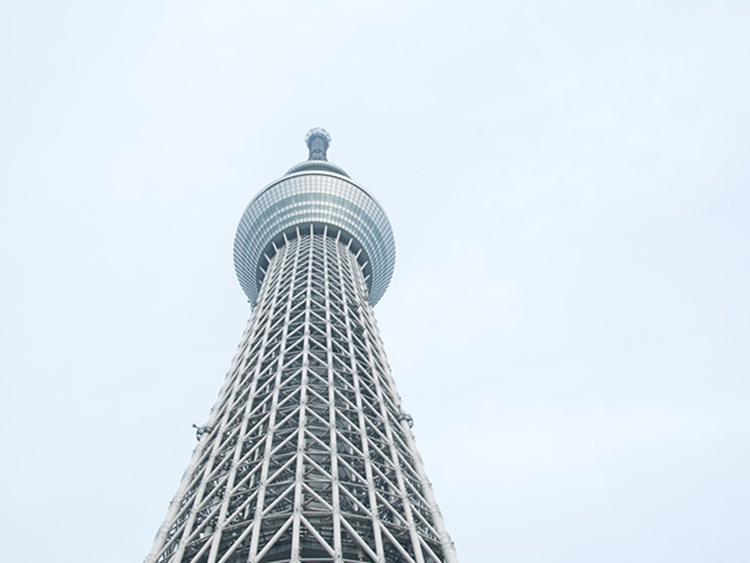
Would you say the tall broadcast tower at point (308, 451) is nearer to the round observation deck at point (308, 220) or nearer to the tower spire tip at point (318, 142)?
the round observation deck at point (308, 220)

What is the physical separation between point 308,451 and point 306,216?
1643 inches

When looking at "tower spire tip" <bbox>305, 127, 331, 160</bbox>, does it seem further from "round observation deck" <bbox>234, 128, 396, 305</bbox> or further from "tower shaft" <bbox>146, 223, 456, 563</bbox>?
"tower shaft" <bbox>146, 223, 456, 563</bbox>

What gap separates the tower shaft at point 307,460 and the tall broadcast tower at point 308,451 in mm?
86

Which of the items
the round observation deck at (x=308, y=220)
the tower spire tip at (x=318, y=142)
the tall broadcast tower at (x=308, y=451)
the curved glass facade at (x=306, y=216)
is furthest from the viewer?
the tower spire tip at (x=318, y=142)

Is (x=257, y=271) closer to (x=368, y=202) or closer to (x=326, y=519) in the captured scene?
(x=368, y=202)

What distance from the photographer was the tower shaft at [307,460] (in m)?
32.8

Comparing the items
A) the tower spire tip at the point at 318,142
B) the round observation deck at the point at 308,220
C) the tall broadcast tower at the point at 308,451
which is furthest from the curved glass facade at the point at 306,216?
the tower spire tip at the point at 318,142

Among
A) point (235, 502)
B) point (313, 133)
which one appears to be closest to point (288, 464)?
point (235, 502)

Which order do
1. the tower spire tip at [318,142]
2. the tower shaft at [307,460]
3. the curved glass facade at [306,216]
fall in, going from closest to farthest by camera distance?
the tower shaft at [307,460]
the curved glass facade at [306,216]
the tower spire tip at [318,142]

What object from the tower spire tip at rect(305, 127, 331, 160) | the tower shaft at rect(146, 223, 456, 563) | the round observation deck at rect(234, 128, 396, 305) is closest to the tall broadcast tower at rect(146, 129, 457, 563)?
the tower shaft at rect(146, 223, 456, 563)

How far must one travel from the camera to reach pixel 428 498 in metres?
39.8

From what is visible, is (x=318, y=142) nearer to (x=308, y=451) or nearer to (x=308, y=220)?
(x=308, y=220)

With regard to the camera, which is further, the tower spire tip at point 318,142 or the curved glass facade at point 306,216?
the tower spire tip at point 318,142

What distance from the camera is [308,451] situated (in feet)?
133
